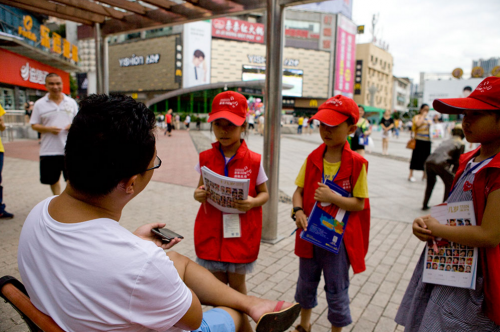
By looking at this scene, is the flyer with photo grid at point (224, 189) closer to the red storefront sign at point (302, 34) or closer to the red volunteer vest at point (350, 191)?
the red volunteer vest at point (350, 191)

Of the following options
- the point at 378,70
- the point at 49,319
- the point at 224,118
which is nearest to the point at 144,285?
the point at 49,319

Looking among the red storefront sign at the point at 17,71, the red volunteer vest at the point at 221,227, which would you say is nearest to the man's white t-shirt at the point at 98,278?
the red volunteer vest at the point at 221,227

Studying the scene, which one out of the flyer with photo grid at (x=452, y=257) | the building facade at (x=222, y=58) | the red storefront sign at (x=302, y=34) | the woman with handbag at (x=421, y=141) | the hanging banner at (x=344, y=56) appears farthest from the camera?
the hanging banner at (x=344, y=56)

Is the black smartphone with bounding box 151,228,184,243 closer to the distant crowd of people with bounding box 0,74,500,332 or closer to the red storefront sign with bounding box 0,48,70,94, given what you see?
the distant crowd of people with bounding box 0,74,500,332

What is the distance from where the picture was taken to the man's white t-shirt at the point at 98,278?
946 mm

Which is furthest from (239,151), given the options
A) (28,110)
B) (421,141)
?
(28,110)

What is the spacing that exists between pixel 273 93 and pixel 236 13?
1074mm

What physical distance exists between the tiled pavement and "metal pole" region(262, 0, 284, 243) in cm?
93

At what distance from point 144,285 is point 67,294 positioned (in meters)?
0.23

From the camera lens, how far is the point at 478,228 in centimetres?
142

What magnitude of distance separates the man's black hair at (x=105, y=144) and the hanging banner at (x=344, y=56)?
53.8 meters

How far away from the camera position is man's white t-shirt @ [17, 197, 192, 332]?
95 cm

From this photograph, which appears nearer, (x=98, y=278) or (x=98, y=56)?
(x=98, y=278)

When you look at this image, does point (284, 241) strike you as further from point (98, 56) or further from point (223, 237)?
point (98, 56)
